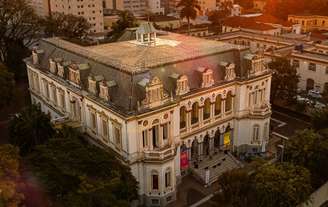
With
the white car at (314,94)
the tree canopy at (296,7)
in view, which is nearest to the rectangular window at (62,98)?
the white car at (314,94)

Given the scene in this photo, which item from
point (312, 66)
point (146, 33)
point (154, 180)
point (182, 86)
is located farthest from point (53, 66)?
point (312, 66)

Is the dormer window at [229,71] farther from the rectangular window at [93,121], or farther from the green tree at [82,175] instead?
the green tree at [82,175]

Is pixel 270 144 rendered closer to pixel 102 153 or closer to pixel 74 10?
pixel 102 153

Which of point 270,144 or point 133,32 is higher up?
point 133,32

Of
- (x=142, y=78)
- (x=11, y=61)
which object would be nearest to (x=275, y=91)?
(x=142, y=78)

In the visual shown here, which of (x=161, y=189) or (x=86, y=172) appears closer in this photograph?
(x=86, y=172)

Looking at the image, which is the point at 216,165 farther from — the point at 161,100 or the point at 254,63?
the point at 254,63
